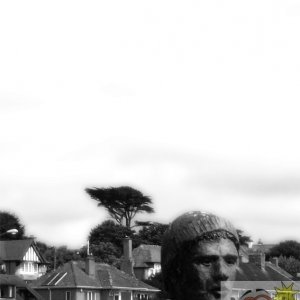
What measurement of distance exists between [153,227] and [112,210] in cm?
885

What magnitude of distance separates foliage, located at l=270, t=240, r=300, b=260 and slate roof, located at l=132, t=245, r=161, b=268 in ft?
146

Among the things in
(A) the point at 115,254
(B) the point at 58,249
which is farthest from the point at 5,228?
(B) the point at 58,249

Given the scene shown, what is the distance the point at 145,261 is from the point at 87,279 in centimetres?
2592

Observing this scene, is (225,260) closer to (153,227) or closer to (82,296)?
(82,296)

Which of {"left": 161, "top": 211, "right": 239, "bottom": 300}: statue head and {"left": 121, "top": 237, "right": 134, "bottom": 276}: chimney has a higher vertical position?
{"left": 121, "top": 237, "right": 134, "bottom": 276}: chimney

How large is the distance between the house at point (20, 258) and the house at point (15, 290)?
1907 cm

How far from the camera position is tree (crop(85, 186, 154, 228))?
128 m

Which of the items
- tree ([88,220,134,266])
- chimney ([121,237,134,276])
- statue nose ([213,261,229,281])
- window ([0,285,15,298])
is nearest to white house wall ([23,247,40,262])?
tree ([88,220,134,266])

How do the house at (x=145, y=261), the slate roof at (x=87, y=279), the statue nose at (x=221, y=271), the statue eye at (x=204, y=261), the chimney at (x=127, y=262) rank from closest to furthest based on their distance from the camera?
1. the statue nose at (x=221, y=271)
2. the statue eye at (x=204, y=261)
3. the slate roof at (x=87, y=279)
4. the chimney at (x=127, y=262)
5. the house at (x=145, y=261)

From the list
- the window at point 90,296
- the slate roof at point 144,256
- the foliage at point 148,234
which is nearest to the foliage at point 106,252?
the slate roof at point 144,256

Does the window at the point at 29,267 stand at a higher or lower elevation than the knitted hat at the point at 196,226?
higher

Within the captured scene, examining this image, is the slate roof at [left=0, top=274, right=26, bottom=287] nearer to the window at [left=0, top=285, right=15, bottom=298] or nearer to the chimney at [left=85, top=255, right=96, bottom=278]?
the window at [left=0, top=285, right=15, bottom=298]

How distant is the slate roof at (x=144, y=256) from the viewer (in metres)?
113

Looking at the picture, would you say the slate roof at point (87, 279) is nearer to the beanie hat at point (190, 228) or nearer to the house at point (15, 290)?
the house at point (15, 290)
